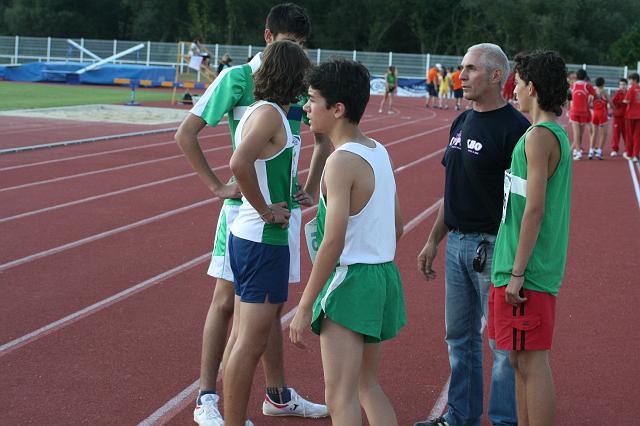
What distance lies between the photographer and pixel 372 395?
3.66m

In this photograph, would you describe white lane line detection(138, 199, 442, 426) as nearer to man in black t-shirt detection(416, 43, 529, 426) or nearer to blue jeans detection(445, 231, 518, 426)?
man in black t-shirt detection(416, 43, 529, 426)

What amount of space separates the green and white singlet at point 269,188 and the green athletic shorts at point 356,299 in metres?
0.67

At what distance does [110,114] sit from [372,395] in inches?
874

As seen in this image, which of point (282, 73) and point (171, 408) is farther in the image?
point (171, 408)

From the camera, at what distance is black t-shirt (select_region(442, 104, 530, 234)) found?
4.20m

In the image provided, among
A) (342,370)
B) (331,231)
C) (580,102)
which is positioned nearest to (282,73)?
(331,231)

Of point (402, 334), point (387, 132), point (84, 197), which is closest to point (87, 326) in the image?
point (402, 334)

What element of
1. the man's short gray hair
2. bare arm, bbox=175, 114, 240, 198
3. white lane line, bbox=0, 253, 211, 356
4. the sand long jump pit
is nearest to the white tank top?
the man's short gray hair

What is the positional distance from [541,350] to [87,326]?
11.1 feet

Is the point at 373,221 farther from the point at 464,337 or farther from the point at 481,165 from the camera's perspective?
the point at 464,337

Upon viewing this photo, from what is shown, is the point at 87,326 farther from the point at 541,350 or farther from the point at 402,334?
the point at 541,350

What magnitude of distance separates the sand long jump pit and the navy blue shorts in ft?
60.6

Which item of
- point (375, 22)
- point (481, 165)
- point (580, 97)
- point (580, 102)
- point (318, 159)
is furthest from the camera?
point (375, 22)

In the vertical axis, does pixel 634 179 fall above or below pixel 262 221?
below
